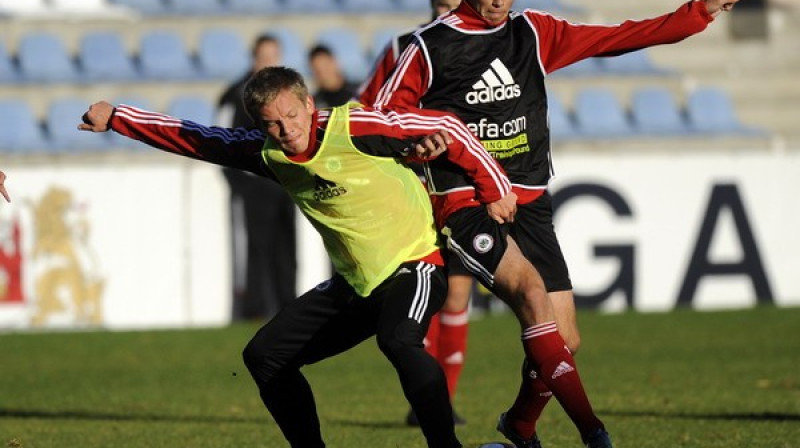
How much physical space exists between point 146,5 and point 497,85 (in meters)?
12.5

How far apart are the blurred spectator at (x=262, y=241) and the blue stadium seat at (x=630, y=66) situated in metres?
5.73

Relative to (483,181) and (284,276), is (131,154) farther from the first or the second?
(483,181)

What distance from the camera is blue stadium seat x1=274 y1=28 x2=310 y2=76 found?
17922 mm

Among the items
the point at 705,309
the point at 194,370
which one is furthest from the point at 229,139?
the point at 705,309

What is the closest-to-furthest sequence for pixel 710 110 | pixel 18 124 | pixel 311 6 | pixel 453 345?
pixel 453 345, pixel 18 124, pixel 710 110, pixel 311 6

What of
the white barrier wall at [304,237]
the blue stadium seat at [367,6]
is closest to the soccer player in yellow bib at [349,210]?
the white barrier wall at [304,237]

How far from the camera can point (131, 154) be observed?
49.4 ft

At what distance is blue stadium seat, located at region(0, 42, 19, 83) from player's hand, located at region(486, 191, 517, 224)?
38.6 ft

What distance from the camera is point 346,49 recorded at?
1825 centimetres

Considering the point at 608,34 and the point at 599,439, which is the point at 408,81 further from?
the point at 599,439

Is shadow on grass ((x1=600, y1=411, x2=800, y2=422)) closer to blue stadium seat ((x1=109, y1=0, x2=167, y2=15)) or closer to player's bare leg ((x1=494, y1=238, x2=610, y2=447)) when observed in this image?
player's bare leg ((x1=494, y1=238, x2=610, y2=447))

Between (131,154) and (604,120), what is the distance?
550 centimetres

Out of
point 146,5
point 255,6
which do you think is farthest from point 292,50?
point 146,5

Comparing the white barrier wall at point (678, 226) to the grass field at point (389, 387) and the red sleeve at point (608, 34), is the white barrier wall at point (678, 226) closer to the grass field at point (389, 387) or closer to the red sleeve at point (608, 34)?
the grass field at point (389, 387)
